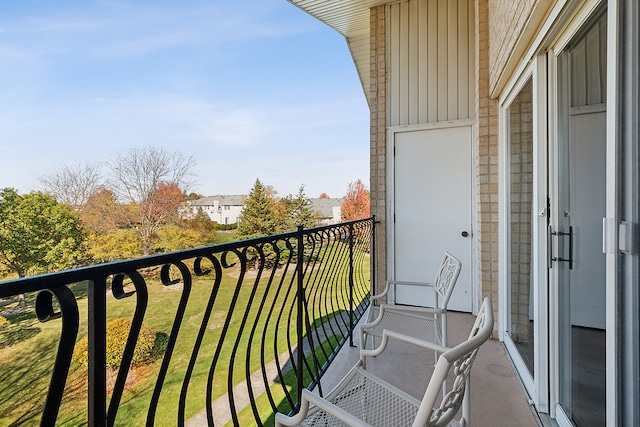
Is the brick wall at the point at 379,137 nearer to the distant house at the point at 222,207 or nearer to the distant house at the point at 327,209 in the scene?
the distant house at the point at 222,207

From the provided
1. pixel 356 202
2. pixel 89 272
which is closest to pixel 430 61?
pixel 89 272

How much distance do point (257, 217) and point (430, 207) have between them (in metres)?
14.0

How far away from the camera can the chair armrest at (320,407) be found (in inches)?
32.2

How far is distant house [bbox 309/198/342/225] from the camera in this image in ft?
68.7

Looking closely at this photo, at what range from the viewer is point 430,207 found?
3545mm

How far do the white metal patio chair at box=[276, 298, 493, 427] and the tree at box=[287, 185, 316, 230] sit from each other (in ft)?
53.1

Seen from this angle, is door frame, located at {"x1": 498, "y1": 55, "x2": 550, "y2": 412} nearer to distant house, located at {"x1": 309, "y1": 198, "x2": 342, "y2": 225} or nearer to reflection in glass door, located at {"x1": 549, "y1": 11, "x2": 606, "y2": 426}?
reflection in glass door, located at {"x1": 549, "y1": 11, "x2": 606, "y2": 426}

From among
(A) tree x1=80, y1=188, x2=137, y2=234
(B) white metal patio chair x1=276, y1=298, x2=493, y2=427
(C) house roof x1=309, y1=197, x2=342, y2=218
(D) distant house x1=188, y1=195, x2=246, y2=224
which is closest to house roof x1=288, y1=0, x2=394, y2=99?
(B) white metal patio chair x1=276, y1=298, x2=493, y2=427

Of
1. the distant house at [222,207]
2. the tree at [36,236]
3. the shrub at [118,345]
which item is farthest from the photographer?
the distant house at [222,207]

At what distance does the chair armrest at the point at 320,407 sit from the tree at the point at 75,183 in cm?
1700

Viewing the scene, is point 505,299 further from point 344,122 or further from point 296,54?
point 344,122

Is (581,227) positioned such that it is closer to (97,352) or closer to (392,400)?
(392,400)

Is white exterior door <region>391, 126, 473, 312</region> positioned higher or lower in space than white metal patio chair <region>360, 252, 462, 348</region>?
higher

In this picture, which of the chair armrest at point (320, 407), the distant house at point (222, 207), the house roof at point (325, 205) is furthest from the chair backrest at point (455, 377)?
the house roof at point (325, 205)
